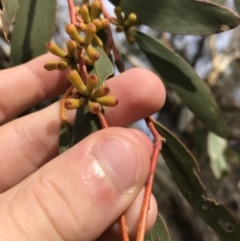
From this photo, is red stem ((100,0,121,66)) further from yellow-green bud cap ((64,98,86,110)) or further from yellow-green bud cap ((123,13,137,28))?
yellow-green bud cap ((64,98,86,110))

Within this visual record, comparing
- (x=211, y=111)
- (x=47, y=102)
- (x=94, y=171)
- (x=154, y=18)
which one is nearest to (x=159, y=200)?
(x=47, y=102)

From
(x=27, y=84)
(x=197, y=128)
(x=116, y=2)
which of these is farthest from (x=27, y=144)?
(x=197, y=128)

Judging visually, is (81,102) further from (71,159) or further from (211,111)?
(211,111)

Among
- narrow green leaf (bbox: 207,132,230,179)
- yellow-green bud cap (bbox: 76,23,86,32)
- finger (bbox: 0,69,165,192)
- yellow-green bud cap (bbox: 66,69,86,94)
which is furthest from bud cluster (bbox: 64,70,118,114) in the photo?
narrow green leaf (bbox: 207,132,230,179)

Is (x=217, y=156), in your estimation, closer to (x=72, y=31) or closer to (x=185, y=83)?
(x=185, y=83)

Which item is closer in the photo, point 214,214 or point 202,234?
point 214,214

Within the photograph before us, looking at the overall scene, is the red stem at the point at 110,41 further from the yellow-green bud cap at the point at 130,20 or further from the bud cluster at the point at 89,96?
the bud cluster at the point at 89,96

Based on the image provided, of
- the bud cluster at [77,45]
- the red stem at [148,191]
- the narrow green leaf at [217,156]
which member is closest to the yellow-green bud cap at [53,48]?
the bud cluster at [77,45]
